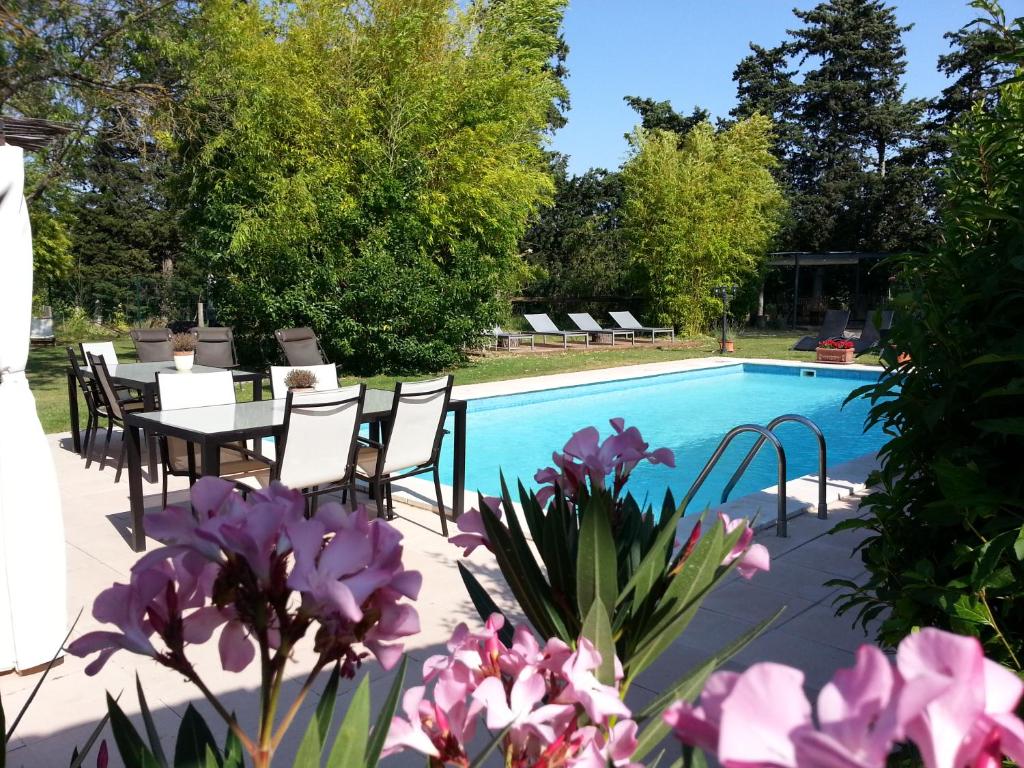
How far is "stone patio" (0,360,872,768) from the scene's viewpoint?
8.79ft

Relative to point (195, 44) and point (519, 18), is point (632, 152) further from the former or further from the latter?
point (195, 44)

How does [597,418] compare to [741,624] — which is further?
[597,418]

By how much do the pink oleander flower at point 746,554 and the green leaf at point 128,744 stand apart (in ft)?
2.65

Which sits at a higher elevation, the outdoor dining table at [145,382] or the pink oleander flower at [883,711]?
the pink oleander flower at [883,711]

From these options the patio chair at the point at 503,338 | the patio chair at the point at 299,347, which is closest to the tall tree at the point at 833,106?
the patio chair at the point at 503,338

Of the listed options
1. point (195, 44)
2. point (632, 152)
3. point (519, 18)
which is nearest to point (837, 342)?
point (519, 18)

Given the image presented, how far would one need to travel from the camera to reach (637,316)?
22562 mm

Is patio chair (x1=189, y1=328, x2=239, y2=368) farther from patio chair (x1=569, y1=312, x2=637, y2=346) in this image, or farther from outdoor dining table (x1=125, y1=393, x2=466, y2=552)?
patio chair (x1=569, y1=312, x2=637, y2=346)

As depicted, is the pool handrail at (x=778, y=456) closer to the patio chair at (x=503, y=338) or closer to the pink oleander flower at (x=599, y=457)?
the pink oleander flower at (x=599, y=457)

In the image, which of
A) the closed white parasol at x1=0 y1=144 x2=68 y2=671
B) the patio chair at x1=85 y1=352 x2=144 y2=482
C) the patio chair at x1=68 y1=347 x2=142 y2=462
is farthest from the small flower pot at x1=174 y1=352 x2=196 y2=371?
the closed white parasol at x1=0 y1=144 x2=68 y2=671

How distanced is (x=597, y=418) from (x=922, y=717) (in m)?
9.87

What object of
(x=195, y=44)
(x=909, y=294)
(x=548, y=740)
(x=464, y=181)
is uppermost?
(x=195, y=44)

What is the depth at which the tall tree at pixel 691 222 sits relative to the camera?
20.4 m

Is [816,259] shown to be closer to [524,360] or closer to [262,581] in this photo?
[524,360]
